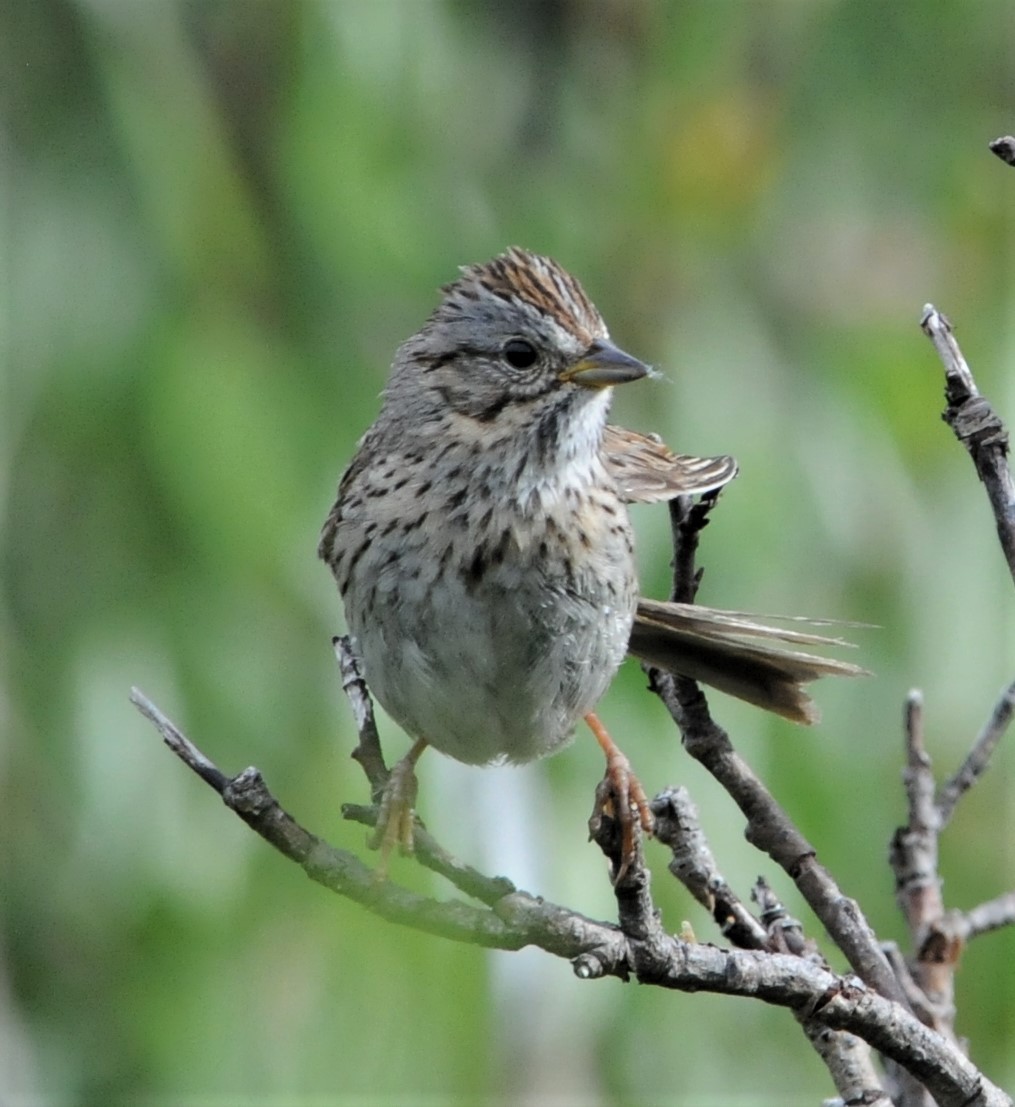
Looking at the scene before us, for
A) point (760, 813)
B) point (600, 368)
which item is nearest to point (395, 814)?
point (760, 813)

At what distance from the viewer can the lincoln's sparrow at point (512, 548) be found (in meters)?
2.28

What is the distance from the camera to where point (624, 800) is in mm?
1889

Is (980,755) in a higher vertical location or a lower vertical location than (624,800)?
higher

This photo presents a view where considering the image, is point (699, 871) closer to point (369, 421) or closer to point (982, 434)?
point (982, 434)

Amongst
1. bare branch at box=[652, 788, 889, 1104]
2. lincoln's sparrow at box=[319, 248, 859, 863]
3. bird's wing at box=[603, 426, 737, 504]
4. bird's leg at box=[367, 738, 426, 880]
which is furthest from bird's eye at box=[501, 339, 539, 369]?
bare branch at box=[652, 788, 889, 1104]

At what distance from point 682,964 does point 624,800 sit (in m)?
0.29

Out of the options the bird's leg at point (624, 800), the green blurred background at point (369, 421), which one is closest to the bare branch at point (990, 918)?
the bird's leg at point (624, 800)

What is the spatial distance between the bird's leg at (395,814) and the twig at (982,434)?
78cm

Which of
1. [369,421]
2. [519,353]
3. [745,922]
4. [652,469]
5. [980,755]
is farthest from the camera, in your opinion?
[369,421]

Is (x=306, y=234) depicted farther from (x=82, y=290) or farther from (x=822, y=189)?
(x=822, y=189)

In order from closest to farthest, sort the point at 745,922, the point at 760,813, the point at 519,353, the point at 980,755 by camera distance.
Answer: the point at 745,922, the point at 760,813, the point at 980,755, the point at 519,353

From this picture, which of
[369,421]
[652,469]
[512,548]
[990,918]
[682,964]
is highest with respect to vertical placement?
[369,421]

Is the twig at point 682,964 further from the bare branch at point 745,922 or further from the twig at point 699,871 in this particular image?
the twig at point 699,871

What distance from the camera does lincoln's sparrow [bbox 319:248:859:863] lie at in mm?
2277
